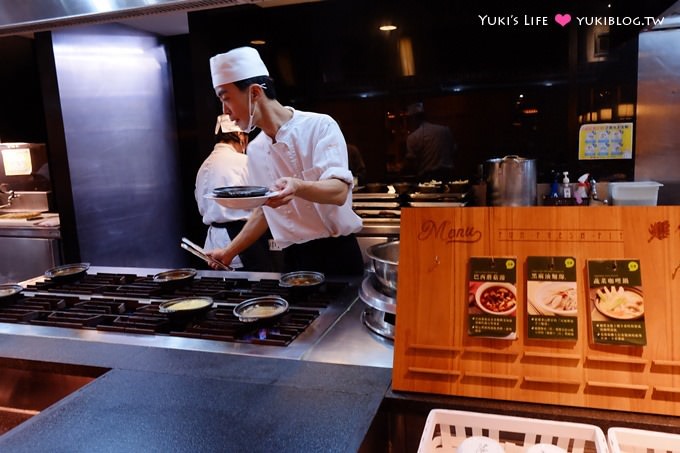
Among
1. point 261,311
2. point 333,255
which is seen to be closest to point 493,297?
point 261,311

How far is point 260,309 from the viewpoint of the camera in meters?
1.46

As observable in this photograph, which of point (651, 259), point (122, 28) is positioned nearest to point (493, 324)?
point (651, 259)

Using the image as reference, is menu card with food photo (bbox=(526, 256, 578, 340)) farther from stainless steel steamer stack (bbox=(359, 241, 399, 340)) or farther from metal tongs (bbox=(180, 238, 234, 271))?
metal tongs (bbox=(180, 238, 234, 271))

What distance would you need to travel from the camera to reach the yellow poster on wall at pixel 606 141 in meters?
3.46

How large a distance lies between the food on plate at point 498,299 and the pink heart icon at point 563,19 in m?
3.19

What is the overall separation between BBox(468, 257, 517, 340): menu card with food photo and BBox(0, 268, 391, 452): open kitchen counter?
24 centimetres

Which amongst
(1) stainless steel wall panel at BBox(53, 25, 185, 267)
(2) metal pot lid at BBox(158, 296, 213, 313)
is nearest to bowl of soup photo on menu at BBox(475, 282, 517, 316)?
(2) metal pot lid at BBox(158, 296, 213, 313)

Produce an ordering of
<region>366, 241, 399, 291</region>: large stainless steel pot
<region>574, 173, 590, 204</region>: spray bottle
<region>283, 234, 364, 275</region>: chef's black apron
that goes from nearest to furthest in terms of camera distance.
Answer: <region>366, 241, 399, 291</region>: large stainless steel pot
<region>283, 234, 364, 275</region>: chef's black apron
<region>574, 173, 590, 204</region>: spray bottle

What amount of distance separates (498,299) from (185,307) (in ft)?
3.24

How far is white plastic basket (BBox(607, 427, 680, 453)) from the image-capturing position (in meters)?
0.78

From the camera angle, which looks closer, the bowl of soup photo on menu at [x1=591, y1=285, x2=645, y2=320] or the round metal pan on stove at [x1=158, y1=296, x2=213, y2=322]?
the bowl of soup photo on menu at [x1=591, y1=285, x2=645, y2=320]

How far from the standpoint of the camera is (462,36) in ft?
11.9

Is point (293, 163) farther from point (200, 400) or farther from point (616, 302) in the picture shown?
point (616, 302)

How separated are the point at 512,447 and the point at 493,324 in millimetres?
215
